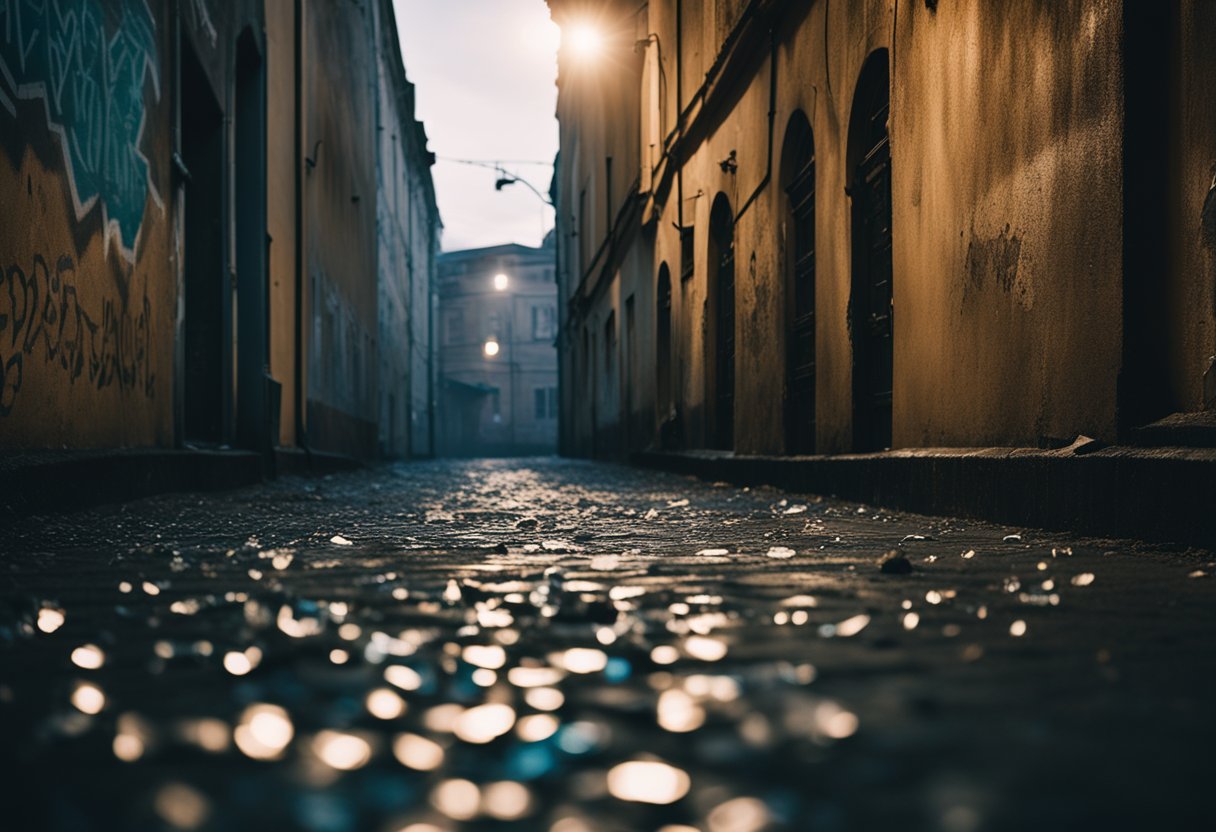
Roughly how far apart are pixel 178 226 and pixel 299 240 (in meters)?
4.87

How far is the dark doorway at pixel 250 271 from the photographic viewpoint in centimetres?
926

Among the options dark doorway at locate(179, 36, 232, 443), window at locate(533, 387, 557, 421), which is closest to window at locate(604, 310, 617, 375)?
dark doorway at locate(179, 36, 232, 443)

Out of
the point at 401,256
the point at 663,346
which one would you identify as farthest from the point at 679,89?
the point at 401,256

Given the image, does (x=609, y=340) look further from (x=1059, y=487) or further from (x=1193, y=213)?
(x=1193, y=213)

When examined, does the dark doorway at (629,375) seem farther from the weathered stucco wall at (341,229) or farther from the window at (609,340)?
the weathered stucco wall at (341,229)

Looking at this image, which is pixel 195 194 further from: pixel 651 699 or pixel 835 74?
pixel 651 699

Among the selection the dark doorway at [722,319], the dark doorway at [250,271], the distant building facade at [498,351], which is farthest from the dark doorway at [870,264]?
the distant building facade at [498,351]

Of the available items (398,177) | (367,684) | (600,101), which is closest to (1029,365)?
(367,684)

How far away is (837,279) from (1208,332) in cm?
393

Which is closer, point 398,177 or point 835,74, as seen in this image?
Result: point 835,74

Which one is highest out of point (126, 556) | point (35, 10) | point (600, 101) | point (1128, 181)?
point (600, 101)

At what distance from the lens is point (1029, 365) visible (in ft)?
13.7

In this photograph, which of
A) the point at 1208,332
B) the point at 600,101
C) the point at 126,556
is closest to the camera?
the point at 126,556

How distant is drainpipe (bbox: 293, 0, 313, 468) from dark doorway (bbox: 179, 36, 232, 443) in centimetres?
313
